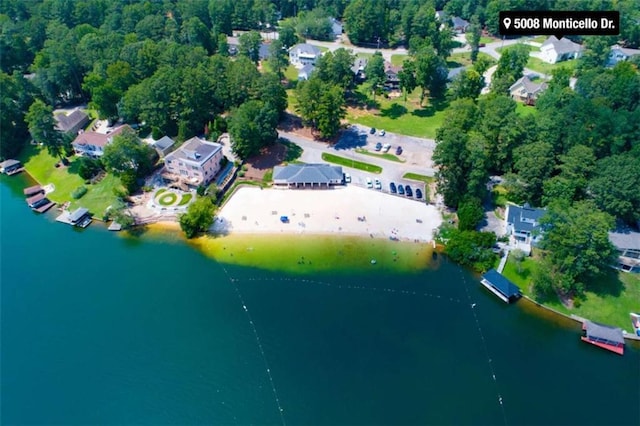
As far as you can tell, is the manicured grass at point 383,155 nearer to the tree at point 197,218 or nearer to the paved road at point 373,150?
the paved road at point 373,150

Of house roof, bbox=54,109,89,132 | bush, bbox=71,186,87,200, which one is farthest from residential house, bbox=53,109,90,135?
bush, bbox=71,186,87,200

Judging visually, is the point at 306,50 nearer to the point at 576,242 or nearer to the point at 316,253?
the point at 316,253

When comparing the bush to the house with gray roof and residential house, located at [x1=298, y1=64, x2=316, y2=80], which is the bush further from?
residential house, located at [x1=298, y1=64, x2=316, y2=80]

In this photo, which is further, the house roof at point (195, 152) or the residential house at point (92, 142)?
the residential house at point (92, 142)

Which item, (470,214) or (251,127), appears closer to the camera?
(470,214)

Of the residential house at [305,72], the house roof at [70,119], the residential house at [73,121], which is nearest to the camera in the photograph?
the residential house at [73,121]

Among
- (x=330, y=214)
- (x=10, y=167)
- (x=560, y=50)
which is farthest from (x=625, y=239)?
(x=10, y=167)

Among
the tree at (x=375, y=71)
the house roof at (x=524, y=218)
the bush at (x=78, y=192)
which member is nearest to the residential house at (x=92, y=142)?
the bush at (x=78, y=192)
